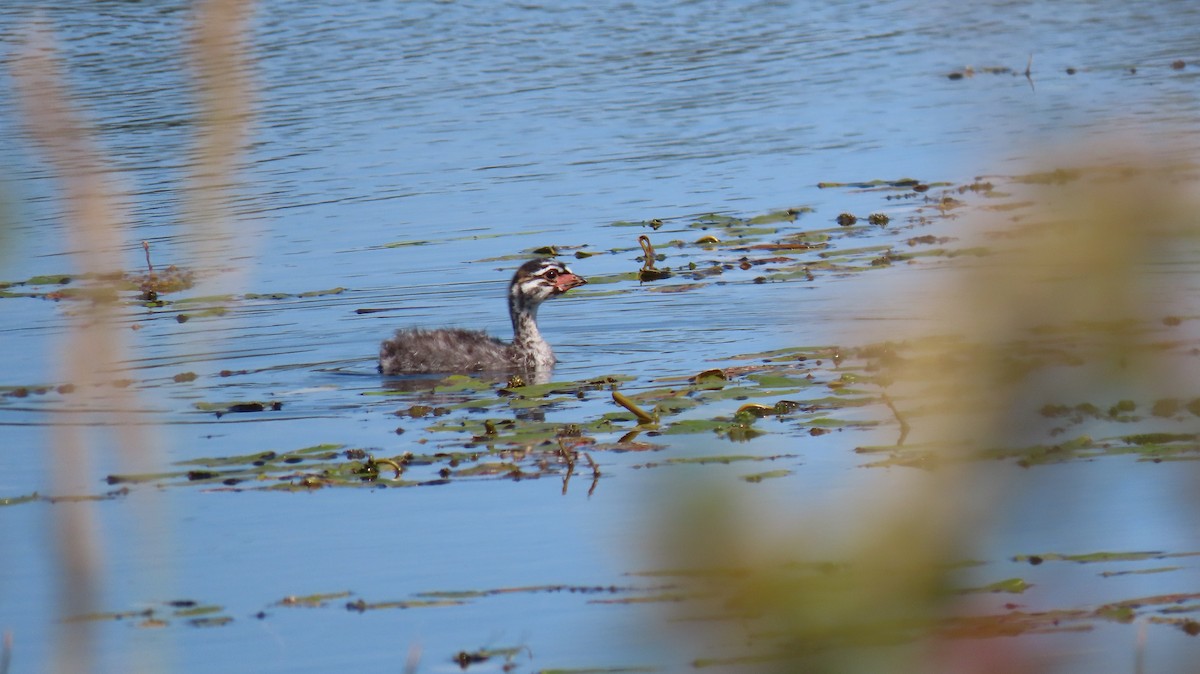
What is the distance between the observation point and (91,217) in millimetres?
1684

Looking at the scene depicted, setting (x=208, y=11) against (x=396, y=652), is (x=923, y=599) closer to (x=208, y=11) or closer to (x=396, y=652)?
(x=208, y=11)

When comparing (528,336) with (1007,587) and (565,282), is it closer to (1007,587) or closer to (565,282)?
(565,282)

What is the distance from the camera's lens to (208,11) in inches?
63.2

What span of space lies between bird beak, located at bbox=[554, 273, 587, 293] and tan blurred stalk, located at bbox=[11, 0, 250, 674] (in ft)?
39.2

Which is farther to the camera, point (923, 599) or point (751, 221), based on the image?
point (751, 221)

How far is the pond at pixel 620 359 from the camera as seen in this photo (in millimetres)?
1619

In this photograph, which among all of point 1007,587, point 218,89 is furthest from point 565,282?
point 218,89

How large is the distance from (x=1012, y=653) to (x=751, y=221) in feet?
55.1

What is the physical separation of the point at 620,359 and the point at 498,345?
4.05ft

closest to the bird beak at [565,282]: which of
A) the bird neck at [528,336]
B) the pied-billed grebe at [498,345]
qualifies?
the pied-billed grebe at [498,345]

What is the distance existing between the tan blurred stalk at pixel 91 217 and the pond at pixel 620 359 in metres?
0.02

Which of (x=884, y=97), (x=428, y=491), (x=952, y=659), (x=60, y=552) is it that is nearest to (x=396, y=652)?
(x=428, y=491)

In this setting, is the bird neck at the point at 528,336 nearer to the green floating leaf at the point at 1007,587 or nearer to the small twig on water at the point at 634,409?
the small twig on water at the point at 634,409

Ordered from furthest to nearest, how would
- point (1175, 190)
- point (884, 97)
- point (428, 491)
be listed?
1. point (884, 97)
2. point (428, 491)
3. point (1175, 190)
